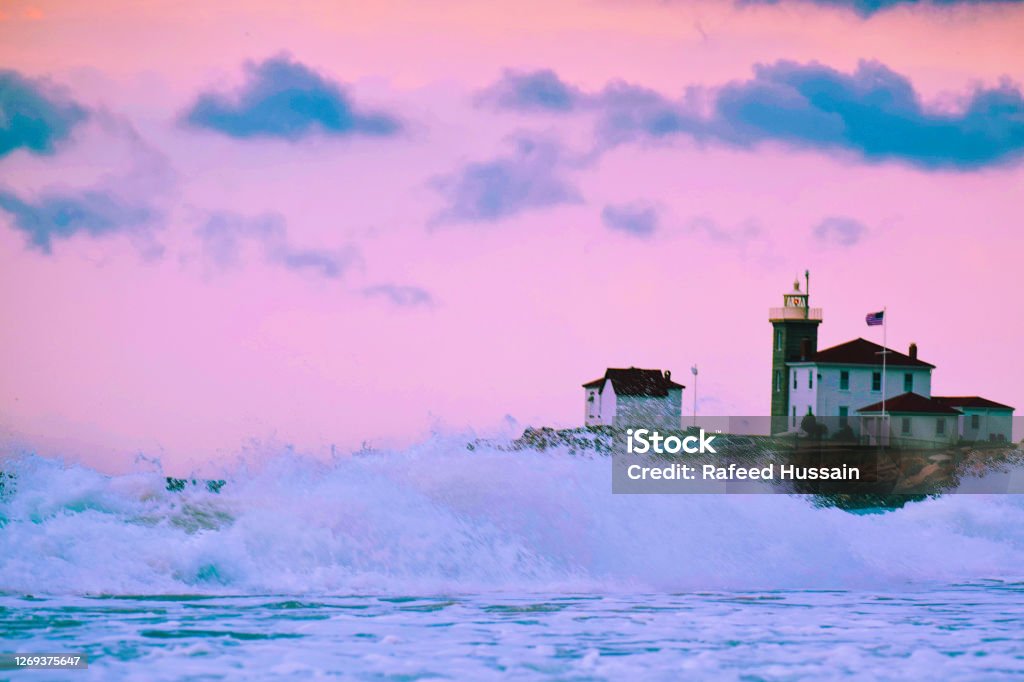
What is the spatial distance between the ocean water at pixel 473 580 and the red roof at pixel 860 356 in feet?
132

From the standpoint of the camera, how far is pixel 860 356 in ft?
191

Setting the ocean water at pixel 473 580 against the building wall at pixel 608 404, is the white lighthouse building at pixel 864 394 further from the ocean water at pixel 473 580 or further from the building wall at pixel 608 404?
the ocean water at pixel 473 580

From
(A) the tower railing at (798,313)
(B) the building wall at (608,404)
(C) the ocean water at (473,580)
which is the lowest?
(C) the ocean water at (473,580)

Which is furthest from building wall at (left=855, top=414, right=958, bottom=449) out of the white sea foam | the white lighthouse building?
the white sea foam

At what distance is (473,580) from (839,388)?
153 feet

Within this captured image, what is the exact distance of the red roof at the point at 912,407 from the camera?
55.4m

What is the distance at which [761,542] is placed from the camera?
48.8ft

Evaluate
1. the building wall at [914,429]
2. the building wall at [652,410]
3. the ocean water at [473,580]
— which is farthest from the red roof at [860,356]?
the ocean water at [473,580]

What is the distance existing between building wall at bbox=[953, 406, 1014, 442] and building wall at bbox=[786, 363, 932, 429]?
223 centimetres

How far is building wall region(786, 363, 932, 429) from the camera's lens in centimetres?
5638

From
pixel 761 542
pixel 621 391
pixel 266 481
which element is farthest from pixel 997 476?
pixel 266 481

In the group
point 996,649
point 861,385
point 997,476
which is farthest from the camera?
point 861,385

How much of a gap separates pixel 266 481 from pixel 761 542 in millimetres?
5753

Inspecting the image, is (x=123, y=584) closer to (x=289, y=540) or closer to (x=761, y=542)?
(x=289, y=540)
